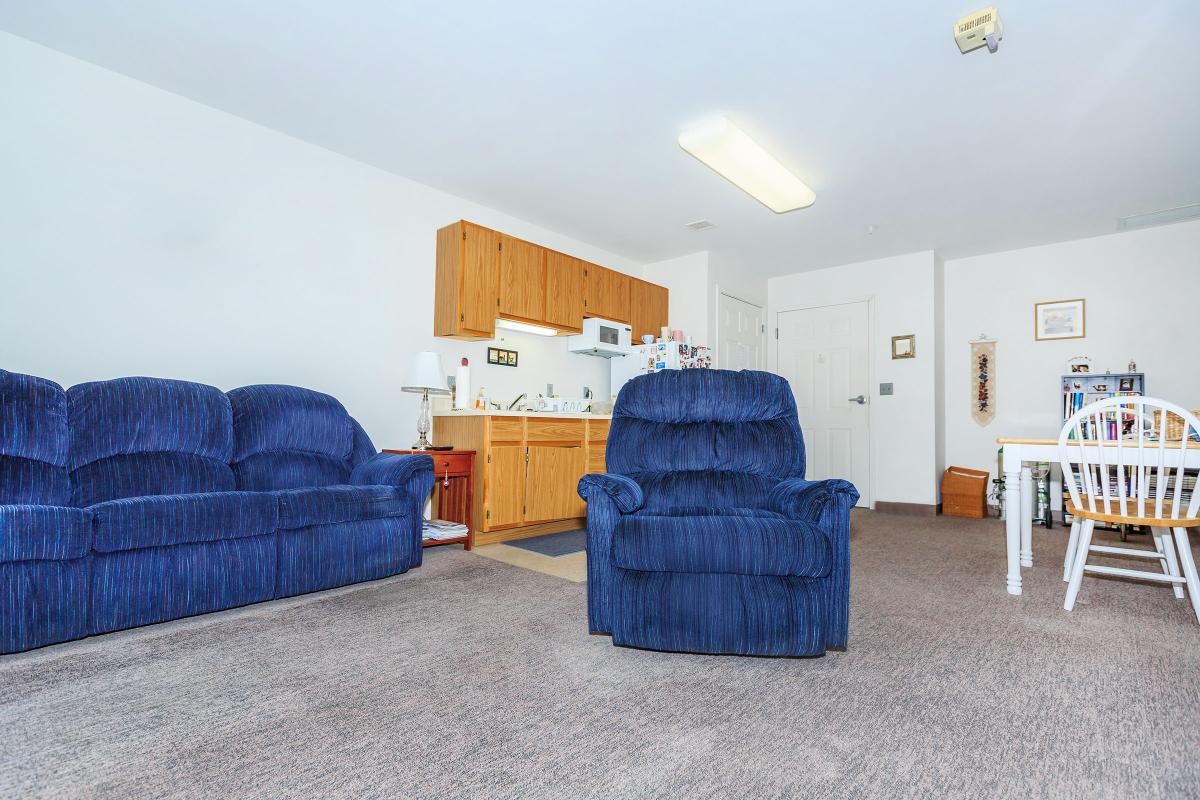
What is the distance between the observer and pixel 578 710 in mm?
1589

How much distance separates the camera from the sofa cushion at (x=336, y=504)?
2.58 m

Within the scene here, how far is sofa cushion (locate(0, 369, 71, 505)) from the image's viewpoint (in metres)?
2.23

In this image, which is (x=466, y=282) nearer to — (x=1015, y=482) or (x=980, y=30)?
(x=980, y=30)

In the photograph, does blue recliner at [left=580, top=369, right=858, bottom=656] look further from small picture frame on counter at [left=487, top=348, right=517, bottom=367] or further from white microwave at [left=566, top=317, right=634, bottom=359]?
white microwave at [left=566, top=317, right=634, bottom=359]

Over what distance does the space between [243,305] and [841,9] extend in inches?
131

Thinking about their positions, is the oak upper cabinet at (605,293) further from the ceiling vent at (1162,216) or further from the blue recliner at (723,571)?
the ceiling vent at (1162,216)

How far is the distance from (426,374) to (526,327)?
1216 millimetres

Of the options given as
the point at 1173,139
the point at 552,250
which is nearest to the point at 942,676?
the point at 1173,139

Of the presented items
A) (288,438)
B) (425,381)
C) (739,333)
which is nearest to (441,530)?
(425,381)

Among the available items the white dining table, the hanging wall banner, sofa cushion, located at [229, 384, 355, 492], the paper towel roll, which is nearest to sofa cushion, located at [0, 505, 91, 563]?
sofa cushion, located at [229, 384, 355, 492]

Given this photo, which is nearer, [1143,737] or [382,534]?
[1143,737]

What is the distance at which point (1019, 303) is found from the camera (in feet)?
18.0

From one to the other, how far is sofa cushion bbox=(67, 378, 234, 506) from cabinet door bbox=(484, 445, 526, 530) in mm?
1464

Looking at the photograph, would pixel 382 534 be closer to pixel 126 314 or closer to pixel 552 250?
pixel 126 314
